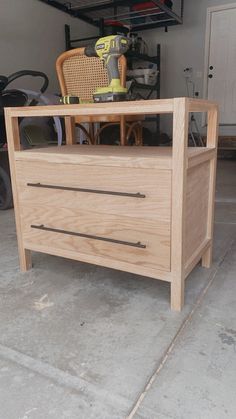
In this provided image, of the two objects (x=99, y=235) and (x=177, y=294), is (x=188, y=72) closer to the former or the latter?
(x=99, y=235)

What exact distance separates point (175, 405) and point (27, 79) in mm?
3408

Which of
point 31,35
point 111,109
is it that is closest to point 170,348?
point 111,109

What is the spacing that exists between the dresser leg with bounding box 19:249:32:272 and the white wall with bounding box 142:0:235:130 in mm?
4075

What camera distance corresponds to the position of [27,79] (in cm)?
338

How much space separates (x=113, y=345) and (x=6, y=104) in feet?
5.43

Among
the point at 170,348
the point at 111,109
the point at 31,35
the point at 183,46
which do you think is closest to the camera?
the point at 170,348

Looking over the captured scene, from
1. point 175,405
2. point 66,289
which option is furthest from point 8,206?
point 175,405

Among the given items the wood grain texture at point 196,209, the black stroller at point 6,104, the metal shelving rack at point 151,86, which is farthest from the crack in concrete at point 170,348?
the metal shelving rack at point 151,86

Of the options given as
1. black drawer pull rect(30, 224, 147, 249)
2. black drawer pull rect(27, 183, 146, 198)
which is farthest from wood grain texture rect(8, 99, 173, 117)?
black drawer pull rect(30, 224, 147, 249)

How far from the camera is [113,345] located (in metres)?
0.83

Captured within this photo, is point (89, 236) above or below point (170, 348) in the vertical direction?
above

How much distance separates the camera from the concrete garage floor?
2.15ft

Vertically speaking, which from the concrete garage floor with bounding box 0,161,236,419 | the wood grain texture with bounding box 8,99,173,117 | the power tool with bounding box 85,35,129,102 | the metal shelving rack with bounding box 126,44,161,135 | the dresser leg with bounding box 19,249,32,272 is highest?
the metal shelving rack with bounding box 126,44,161,135

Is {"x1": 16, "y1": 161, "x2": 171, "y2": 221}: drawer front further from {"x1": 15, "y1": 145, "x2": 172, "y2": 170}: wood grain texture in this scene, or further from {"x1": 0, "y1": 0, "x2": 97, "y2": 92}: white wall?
{"x1": 0, "y1": 0, "x2": 97, "y2": 92}: white wall
